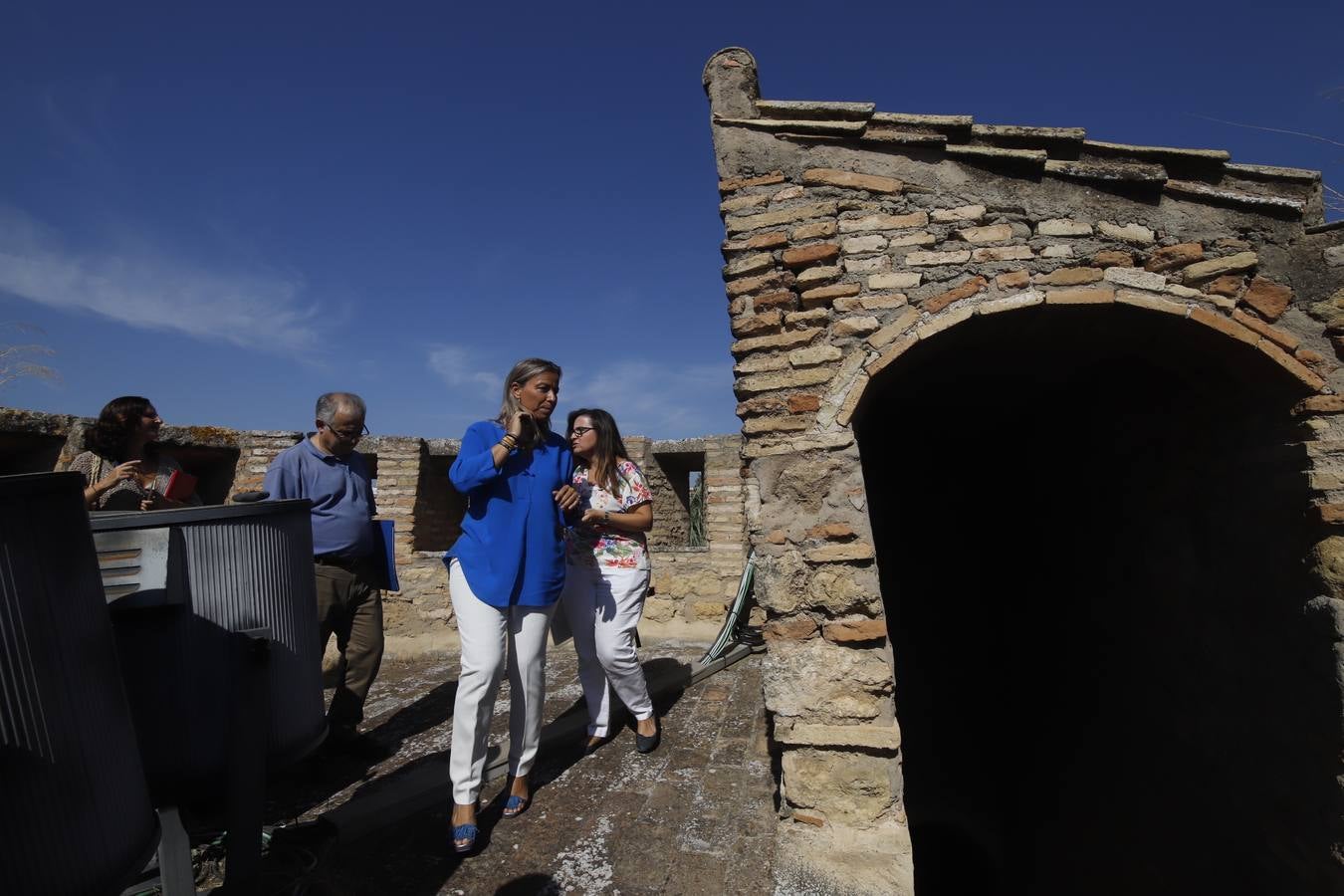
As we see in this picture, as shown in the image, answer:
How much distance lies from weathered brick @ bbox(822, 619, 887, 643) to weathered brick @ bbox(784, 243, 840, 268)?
4.86ft

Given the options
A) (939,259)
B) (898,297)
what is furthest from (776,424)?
(939,259)

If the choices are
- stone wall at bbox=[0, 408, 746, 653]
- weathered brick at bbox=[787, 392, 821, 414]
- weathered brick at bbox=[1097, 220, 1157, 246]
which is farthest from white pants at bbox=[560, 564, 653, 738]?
stone wall at bbox=[0, 408, 746, 653]

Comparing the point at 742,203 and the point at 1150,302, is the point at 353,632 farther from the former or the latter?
the point at 1150,302

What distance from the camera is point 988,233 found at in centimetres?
274

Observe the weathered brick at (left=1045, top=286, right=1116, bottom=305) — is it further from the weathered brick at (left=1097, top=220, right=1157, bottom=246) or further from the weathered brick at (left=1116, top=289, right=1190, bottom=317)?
the weathered brick at (left=1097, top=220, right=1157, bottom=246)

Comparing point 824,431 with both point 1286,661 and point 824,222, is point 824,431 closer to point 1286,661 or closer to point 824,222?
point 824,222

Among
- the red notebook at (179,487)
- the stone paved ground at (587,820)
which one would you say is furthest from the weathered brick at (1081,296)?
the red notebook at (179,487)

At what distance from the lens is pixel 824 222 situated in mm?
2824

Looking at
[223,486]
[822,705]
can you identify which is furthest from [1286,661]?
[223,486]

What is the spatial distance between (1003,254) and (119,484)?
12.5 ft

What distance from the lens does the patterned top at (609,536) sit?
11.2ft

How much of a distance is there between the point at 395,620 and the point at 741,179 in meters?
5.41

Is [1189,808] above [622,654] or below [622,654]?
below

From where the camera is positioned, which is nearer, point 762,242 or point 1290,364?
point 1290,364
